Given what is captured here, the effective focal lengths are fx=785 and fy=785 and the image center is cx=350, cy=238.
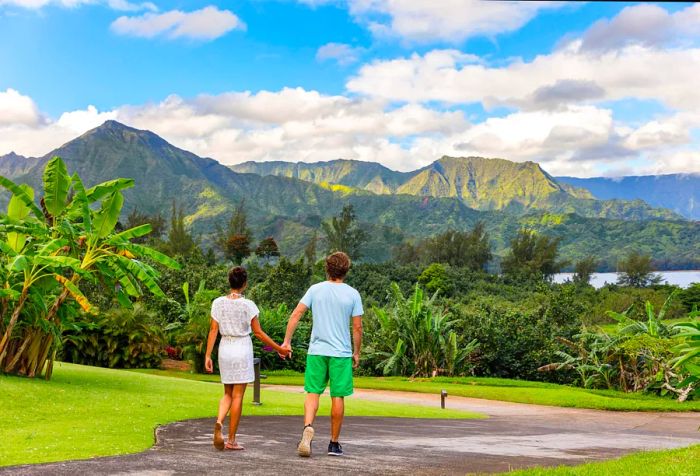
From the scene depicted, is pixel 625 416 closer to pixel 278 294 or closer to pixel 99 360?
pixel 99 360

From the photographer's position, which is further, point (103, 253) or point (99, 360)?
point (99, 360)

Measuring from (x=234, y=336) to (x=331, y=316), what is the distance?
3.47ft

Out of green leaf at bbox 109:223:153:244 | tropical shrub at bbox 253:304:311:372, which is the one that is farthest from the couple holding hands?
tropical shrub at bbox 253:304:311:372

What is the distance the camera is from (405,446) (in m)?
9.65

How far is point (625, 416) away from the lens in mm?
17500

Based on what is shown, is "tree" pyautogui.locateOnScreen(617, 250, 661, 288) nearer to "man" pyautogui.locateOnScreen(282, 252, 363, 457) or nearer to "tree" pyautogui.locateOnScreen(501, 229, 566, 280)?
"tree" pyautogui.locateOnScreen(501, 229, 566, 280)

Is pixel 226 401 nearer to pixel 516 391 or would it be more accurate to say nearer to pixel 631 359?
pixel 516 391

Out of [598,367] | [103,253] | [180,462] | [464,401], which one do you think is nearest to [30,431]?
[180,462]

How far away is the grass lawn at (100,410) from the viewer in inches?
331

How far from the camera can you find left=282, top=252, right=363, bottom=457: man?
8180 mm

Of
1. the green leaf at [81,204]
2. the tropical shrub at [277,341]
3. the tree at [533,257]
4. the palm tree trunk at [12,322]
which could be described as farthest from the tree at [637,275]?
the palm tree trunk at [12,322]

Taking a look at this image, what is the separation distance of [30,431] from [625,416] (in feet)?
42.6

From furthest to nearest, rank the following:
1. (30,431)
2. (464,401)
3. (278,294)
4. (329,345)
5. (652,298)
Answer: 1. (652,298)
2. (278,294)
3. (464,401)
4. (30,431)
5. (329,345)

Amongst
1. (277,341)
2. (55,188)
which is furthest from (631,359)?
(55,188)
